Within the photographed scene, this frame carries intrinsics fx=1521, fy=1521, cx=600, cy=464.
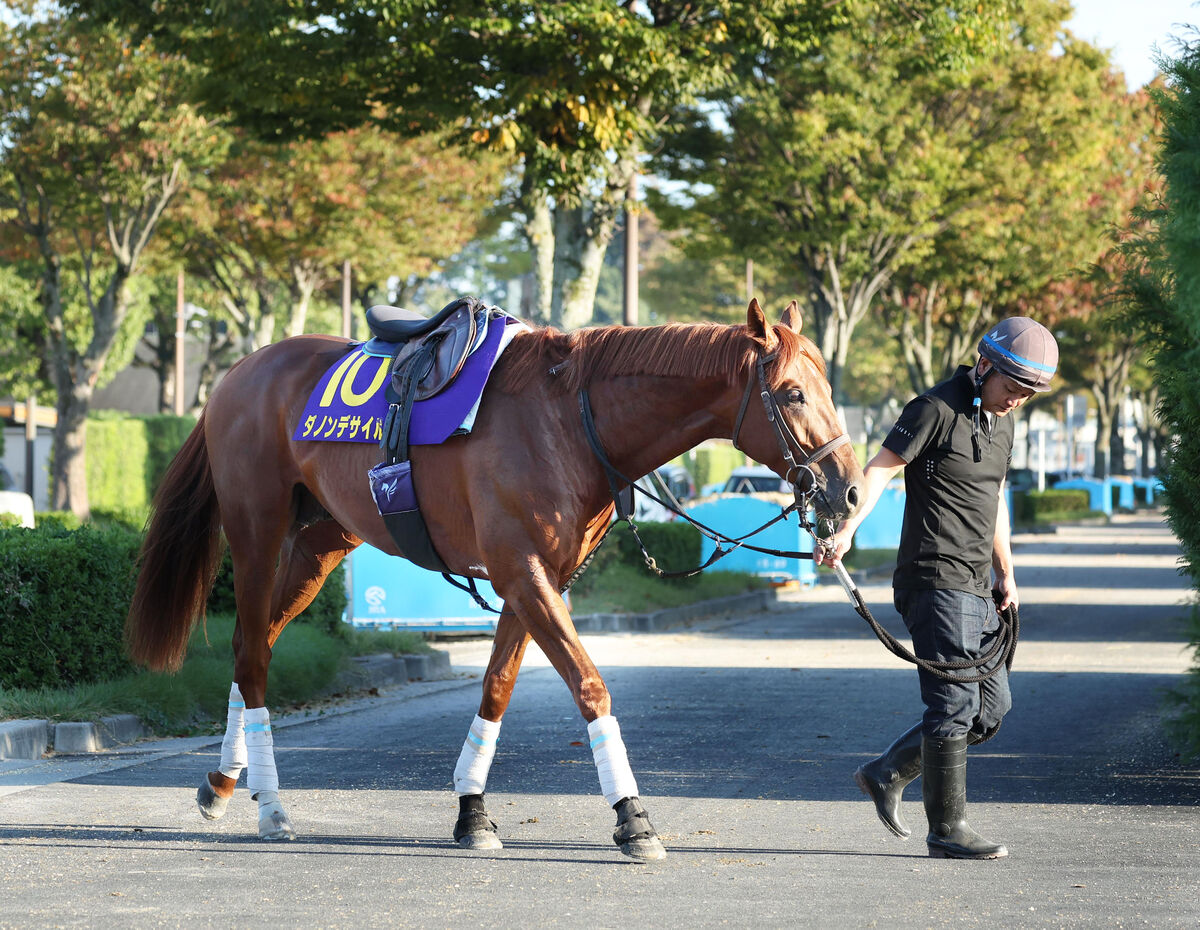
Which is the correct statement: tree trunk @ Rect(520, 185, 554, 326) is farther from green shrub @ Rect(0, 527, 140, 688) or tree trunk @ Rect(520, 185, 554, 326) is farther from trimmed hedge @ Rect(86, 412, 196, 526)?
trimmed hedge @ Rect(86, 412, 196, 526)

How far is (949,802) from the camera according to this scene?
18.9ft

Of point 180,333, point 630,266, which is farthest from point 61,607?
point 180,333

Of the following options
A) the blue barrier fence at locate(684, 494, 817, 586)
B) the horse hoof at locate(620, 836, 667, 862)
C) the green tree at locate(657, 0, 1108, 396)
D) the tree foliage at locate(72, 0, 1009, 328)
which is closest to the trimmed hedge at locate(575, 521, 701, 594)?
the blue barrier fence at locate(684, 494, 817, 586)

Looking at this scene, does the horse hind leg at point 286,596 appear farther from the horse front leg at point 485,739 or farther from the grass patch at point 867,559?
the grass patch at point 867,559

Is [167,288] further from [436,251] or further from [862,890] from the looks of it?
[862,890]

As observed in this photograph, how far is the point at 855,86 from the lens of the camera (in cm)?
2545

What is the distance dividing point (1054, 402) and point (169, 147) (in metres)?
49.5

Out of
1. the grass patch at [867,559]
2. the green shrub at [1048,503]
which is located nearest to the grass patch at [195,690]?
the grass patch at [867,559]

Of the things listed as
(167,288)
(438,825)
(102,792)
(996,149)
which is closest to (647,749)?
(438,825)

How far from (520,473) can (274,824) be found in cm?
180

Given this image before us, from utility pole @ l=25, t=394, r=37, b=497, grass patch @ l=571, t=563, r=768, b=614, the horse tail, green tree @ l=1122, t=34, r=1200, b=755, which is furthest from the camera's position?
utility pole @ l=25, t=394, r=37, b=497

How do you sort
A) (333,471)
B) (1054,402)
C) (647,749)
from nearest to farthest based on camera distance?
(333,471) < (647,749) < (1054,402)

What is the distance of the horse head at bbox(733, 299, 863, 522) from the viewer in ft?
17.5

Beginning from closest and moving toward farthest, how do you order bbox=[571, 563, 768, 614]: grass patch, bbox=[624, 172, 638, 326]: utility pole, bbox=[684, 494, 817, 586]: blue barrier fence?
bbox=[571, 563, 768, 614]: grass patch < bbox=[624, 172, 638, 326]: utility pole < bbox=[684, 494, 817, 586]: blue barrier fence
